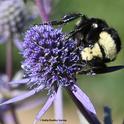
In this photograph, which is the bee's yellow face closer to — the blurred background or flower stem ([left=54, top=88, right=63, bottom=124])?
flower stem ([left=54, top=88, right=63, bottom=124])

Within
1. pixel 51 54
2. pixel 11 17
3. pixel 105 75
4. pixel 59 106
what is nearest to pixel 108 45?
pixel 51 54

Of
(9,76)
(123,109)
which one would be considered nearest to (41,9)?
(9,76)

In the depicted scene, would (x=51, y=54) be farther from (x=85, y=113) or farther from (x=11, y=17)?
(x=11, y=17)

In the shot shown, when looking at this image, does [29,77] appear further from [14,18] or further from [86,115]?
[14,18]

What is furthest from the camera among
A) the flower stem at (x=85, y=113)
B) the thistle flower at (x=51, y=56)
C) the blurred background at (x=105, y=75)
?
the blurred background at (x=105, y=75)

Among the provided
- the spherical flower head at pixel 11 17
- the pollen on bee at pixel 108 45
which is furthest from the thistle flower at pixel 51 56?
the spherical flower head at pixel 11 17

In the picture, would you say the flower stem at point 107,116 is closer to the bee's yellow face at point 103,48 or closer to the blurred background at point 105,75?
the bee's yellow face at point 103,48
